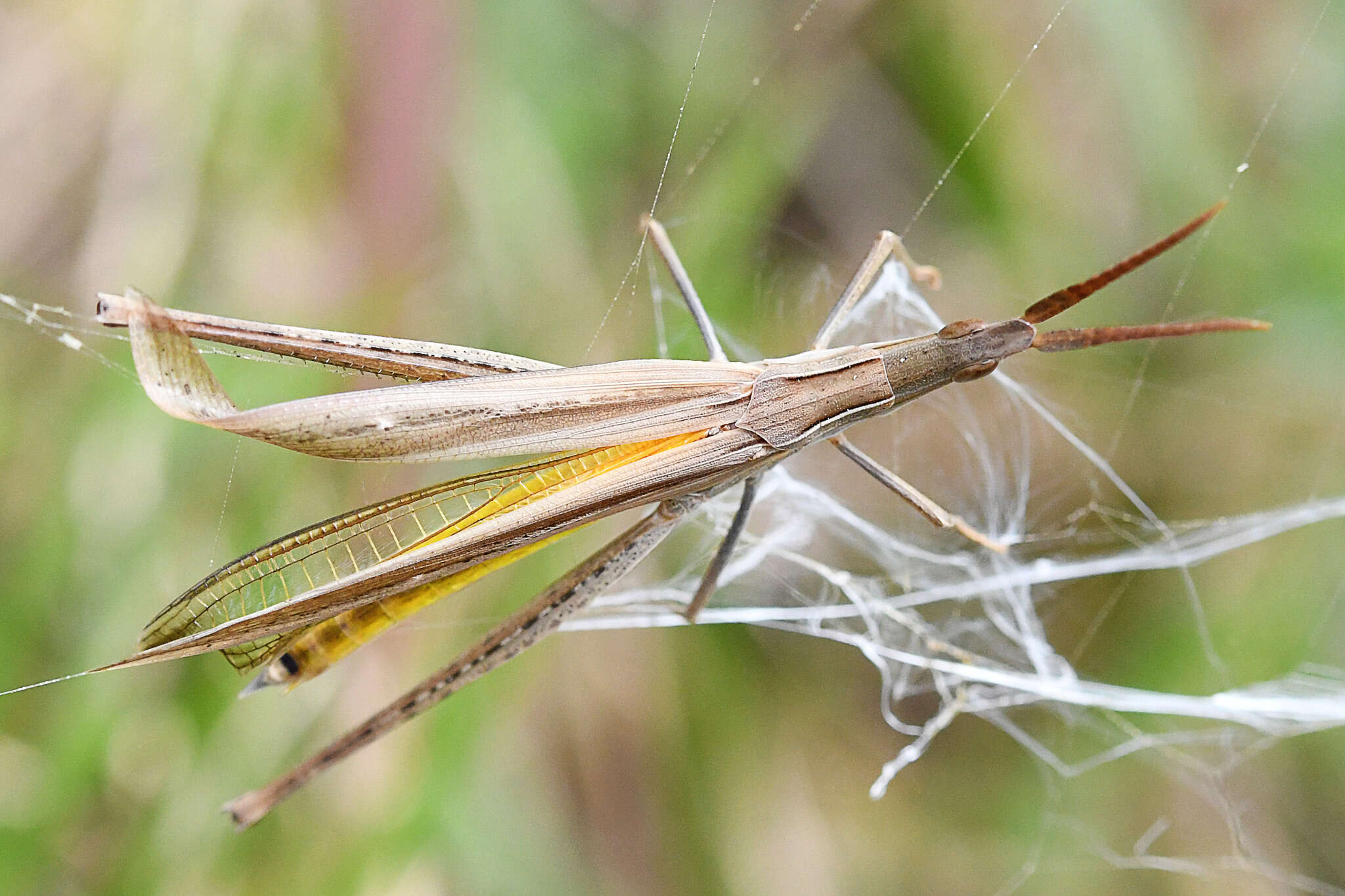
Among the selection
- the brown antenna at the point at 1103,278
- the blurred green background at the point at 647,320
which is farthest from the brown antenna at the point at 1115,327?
the blurred green background at the point at 647,320

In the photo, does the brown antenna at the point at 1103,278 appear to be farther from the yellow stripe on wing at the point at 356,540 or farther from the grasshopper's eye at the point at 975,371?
the yellow stripe on wing at the point at 356,540

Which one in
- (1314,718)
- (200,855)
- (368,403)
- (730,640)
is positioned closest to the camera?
(368,403)

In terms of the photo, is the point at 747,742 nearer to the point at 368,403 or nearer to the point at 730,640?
the point at 730,640

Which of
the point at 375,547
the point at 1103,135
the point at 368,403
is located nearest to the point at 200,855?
the point at 375,547

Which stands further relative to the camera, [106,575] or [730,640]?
[730,640]

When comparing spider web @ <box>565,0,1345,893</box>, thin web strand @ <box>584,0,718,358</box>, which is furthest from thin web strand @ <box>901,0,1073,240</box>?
thin web strand @ <box>584,0,718,358</box>

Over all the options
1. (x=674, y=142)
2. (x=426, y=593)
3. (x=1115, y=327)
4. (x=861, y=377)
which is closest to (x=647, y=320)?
(x=674, y=142)

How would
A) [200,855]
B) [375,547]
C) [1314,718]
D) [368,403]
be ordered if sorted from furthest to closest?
[1314,718] < [200,855] < [375,547] < [368,403]
